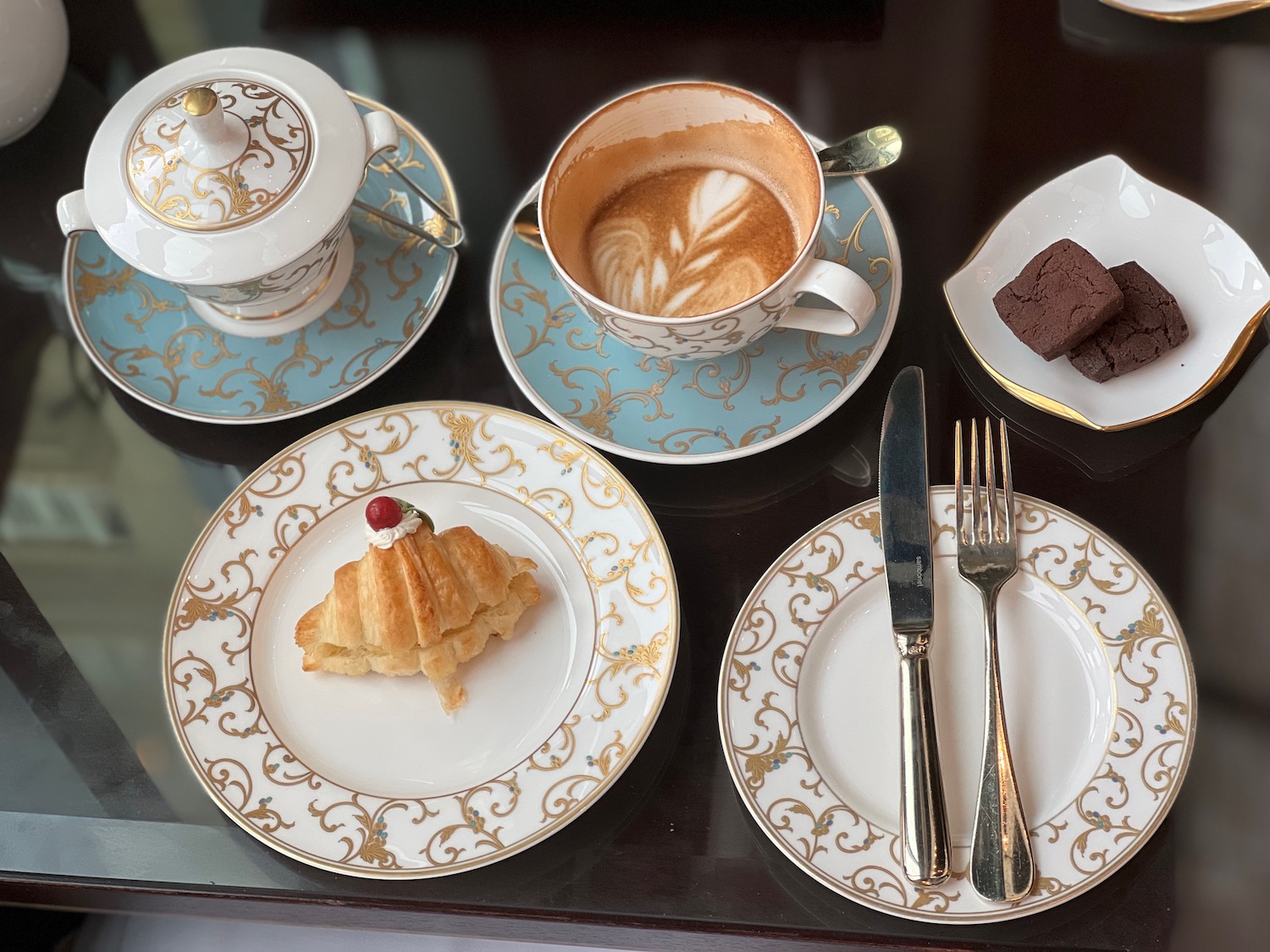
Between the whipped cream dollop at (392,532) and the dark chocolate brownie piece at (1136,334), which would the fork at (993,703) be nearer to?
the dark chocolate brownie piece at (1136,334)

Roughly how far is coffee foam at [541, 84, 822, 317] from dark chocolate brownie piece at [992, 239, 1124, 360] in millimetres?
187

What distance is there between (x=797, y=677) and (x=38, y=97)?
974mm

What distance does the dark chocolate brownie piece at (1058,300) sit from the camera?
2.95 ft

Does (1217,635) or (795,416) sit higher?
(795,416)

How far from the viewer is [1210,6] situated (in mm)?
1100

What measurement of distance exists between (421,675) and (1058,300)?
0.60m

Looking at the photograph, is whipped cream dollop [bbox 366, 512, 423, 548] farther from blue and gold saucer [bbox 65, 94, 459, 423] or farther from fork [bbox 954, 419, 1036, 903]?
fork [bbox 954, 419, 1036, 903]

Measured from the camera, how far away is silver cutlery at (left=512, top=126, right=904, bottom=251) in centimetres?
103

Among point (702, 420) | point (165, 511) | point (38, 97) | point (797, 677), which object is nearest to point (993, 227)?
point (702, 420)

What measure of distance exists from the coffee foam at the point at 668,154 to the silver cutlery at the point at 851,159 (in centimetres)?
6

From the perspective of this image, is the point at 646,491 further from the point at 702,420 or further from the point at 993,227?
the point at 993,227

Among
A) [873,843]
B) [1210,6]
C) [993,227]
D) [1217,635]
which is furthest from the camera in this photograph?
[1210,6]

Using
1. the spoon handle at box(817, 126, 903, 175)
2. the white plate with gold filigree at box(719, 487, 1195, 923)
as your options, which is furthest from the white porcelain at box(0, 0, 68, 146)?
the white plate with gold filigree at box(719, 487, 1195, 923)

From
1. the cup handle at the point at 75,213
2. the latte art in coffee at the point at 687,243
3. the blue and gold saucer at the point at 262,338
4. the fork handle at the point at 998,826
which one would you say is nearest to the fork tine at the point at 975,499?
the fork handle at the point at 998,826
